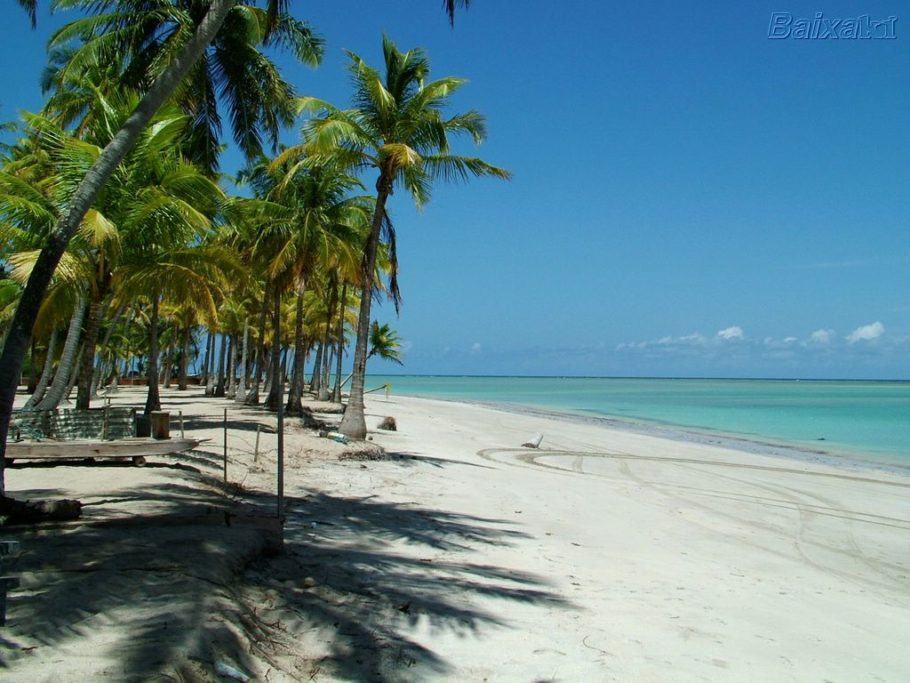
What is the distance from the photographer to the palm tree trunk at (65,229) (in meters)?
5.54

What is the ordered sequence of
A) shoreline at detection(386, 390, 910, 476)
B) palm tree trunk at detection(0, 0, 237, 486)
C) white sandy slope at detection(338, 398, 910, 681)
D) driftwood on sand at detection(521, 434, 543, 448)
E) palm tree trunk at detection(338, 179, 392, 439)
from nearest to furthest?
white sandy slope at detection(338, 398, 910, 681), palm tree trunk at detection(0, 0, 237, 486), palm tree trunk at detection(338, 179, 392, 439), shoreline at detection(386, 390, 910, 476), driftwood on sand at detection(521, 434, 543, 448)

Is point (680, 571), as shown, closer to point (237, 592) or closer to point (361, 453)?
point (237, 592)

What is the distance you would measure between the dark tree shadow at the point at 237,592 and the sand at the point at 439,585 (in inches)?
0.7

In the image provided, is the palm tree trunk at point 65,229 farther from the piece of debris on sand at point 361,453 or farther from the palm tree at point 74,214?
A: the piece of debris on sand at point 361,453

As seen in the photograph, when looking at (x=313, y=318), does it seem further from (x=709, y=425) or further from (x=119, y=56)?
(x=119, y=56)

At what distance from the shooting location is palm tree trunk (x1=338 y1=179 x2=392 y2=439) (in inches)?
622

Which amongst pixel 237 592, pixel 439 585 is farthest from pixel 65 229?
pixel 439 585

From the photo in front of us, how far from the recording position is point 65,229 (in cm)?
580

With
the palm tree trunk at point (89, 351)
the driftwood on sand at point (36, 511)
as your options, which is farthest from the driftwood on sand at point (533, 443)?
the driftwood on sand at point (36, 511)

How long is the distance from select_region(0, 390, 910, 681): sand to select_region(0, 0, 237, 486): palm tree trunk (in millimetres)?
1192

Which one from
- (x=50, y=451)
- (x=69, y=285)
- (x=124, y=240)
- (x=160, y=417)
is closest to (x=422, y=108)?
(x=124, y=240)

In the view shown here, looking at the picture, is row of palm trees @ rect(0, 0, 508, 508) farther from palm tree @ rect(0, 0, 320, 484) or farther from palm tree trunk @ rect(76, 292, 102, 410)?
palm tree @ rect(0, 0, 320, 484)

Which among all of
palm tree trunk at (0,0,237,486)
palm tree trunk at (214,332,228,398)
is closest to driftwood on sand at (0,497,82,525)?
palm tree trunk at (0,0,237,486)

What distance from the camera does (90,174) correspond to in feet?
20.0
